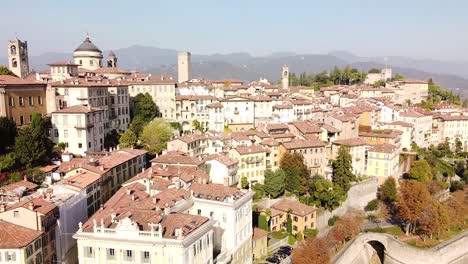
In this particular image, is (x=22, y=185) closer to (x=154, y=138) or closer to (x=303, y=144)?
(x=154, y=138)

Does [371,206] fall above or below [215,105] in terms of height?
below

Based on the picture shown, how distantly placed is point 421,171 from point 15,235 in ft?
186

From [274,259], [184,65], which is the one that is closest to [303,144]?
[274,259]

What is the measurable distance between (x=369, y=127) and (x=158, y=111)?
37785mm

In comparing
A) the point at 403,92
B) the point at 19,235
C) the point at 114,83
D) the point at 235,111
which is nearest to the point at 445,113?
the point at 403,92

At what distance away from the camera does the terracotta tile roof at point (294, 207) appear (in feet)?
160

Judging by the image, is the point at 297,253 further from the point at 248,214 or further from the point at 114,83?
the point at 114,83

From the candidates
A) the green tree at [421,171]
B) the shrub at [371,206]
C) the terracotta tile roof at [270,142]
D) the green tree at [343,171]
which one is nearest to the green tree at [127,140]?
the terracotta tile roof at [270,142]

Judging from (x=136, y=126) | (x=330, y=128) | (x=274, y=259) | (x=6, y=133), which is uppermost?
(x=6, y=133)

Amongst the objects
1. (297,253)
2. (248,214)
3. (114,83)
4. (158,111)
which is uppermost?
(114,83)

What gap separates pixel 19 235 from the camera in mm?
27719

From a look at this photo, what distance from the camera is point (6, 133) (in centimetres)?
4481

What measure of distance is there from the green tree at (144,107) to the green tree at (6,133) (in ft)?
73.9

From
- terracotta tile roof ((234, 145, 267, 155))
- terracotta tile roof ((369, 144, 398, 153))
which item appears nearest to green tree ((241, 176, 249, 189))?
terracotta tile roof ((234, 145, 267, 155))
